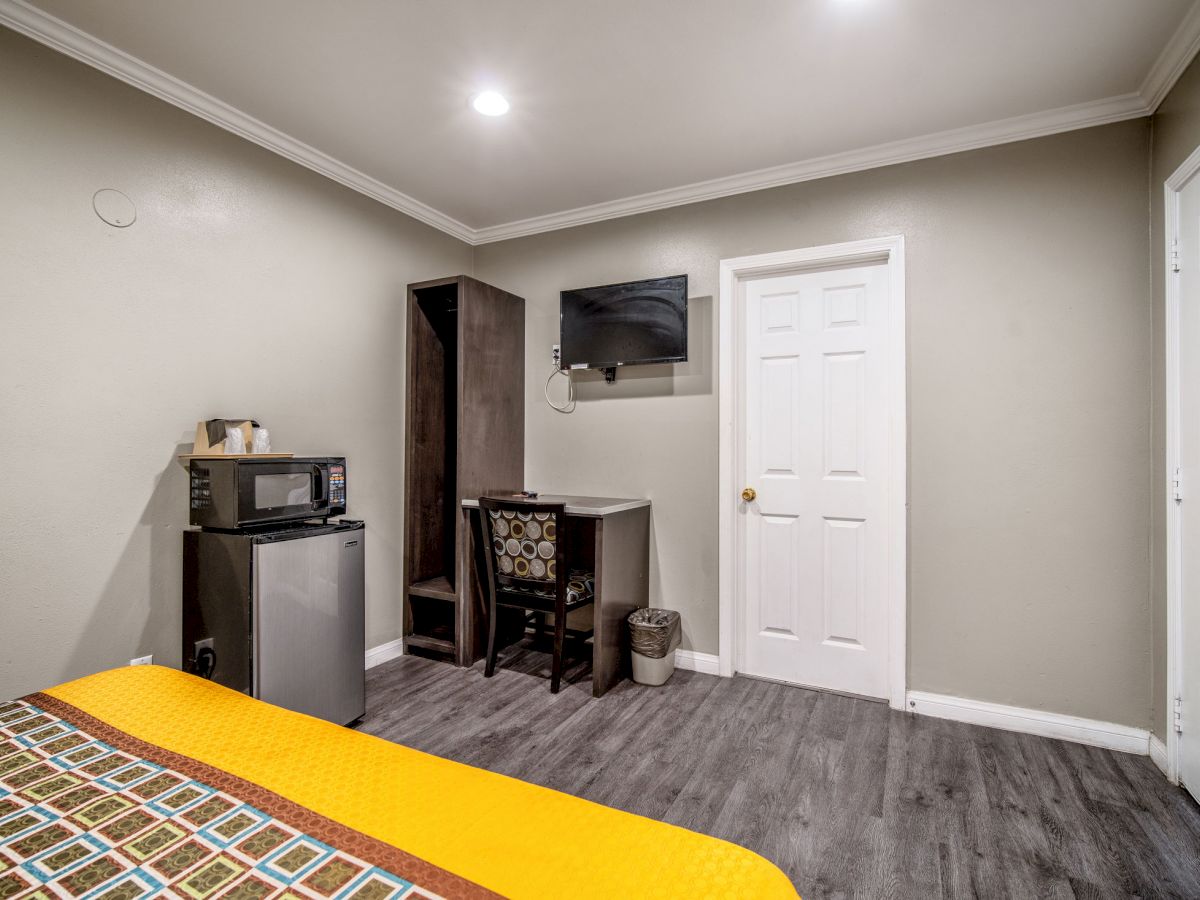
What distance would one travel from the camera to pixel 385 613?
3.38 meters

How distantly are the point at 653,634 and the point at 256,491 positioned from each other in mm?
1947

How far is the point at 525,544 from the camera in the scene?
2.95 m

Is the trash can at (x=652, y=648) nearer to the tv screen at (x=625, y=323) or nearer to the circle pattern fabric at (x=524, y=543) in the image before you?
the circle pattern fabric at (x=524, y=543)

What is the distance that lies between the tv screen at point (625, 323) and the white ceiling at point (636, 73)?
63 centimetres

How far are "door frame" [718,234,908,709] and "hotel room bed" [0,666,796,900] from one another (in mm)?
2363

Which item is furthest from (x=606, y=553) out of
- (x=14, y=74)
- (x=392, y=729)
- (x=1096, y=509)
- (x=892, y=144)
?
(x=14, y=74)

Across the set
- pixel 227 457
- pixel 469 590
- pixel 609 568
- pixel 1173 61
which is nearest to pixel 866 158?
pixel 1173 61

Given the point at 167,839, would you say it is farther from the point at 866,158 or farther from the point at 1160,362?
the point at 866,158

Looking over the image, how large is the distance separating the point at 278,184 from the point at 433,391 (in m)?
1.34

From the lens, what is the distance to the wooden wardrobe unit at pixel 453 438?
Result: 334 centimetres

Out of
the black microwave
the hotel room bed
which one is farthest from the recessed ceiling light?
the hotel room bed

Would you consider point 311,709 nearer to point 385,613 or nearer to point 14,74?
point 385,613

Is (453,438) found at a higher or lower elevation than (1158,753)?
higher

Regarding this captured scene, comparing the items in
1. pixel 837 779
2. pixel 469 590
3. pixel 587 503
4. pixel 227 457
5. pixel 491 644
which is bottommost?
pixel 837 779
